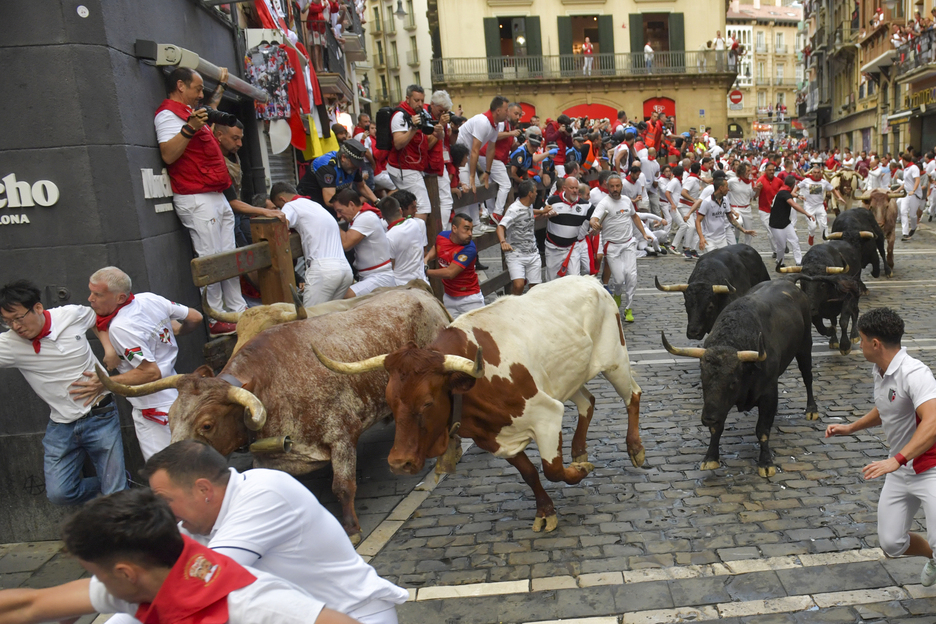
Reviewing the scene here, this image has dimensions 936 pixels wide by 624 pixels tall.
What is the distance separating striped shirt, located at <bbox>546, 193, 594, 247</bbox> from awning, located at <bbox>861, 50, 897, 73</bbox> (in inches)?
1422

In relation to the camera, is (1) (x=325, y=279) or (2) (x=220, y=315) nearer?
(2) (x=220, y=315)

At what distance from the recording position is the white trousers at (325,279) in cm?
750

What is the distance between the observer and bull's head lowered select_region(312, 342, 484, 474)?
4.89m

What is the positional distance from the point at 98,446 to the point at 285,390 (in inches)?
59.9

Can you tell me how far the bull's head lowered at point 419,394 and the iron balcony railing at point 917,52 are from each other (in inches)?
1441

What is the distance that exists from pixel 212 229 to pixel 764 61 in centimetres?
10010

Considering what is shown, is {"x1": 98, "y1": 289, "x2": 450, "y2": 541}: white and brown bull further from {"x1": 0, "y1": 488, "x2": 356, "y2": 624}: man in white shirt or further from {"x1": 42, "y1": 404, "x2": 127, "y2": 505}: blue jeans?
{"x1": 0, "y1": 488, "x2": 356, "y2": 624}: man in white shirt

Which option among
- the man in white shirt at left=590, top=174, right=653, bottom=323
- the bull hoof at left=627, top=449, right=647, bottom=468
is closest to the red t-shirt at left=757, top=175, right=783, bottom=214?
the man in white shirt at left=590, top=174, right=653, bottom=323

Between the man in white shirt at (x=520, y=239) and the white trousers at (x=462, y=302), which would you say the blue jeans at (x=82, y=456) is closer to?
the white trousers at (x=462, y=302)

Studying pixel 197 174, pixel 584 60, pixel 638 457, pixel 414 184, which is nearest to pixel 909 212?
pixel 414 184

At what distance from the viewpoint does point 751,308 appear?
278 inches

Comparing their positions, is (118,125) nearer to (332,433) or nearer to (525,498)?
(332,433)

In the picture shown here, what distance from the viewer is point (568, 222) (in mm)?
11406

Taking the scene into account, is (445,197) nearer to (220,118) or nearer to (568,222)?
(568,222)
